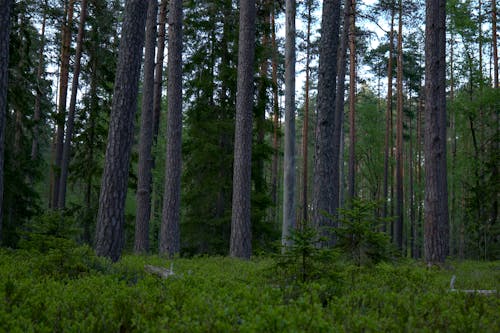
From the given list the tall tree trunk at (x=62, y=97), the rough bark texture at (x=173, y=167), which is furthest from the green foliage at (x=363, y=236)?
the tall tree trunk at (x=62, y=97)

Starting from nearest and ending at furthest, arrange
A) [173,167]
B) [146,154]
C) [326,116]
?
[326,116]
[173,167]
[146,154]

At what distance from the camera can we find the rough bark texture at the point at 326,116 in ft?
37.8

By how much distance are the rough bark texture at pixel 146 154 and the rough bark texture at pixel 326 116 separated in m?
6.27

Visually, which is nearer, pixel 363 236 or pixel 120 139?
pixel 363 236

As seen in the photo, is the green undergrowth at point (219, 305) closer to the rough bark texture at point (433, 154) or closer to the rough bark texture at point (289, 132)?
the rough bark texture at point (433, 154)

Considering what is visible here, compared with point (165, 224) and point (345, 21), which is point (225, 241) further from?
point (345, 21)

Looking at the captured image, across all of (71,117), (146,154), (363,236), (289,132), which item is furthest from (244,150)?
(71,117)

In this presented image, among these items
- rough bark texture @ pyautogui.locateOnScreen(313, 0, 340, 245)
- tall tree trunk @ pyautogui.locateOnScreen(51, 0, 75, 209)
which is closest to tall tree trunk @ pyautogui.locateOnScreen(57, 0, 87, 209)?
tall tree trunk @ pyautogui.locateOnScreen(51, 0, 75, 209)

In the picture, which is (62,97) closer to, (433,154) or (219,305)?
(433,154)

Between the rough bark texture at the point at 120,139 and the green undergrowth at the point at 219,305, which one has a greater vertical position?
the rough bark texture at the point at 120,139

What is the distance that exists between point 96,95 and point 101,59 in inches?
68.2

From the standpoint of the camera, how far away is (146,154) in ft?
50.5

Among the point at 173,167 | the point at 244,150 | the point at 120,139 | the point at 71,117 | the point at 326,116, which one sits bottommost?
the point at 173,167

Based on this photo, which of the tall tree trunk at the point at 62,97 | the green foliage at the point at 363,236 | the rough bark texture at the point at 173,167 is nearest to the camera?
the green foliage at the point at 363,236
